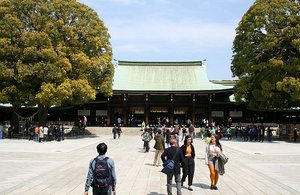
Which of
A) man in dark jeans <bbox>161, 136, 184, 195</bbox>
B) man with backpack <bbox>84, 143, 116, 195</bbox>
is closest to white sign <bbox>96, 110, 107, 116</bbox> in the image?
man in dark jeans <bbox>161, 136, 184, 195</bbox>

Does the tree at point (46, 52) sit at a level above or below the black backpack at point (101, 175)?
above

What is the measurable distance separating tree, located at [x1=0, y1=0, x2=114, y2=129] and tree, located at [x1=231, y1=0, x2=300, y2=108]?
13.7m

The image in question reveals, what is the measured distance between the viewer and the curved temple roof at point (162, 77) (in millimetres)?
43719

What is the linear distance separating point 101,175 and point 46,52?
2496 cm

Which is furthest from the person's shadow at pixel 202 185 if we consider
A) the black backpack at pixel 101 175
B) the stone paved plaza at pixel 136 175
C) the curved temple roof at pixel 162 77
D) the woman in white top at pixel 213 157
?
the curved temple roof at pixel 162 77

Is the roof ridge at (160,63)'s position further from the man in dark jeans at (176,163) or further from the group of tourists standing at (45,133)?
the man in dark jeans at (176,163)

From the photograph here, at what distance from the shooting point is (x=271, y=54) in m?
32.3

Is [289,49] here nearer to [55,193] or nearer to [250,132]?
[250,132]

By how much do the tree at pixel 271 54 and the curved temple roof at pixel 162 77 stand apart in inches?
295

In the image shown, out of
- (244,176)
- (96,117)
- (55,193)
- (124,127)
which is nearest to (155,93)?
(124,127)

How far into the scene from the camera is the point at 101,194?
6.37 m

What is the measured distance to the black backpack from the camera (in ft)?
20.6

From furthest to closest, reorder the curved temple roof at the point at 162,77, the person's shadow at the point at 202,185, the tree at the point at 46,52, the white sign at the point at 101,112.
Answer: the white sign at the point at 101,112 → the curved temple roof at the point at 162,77 → the tree at the point at 46,52 → the person's shadow at the point at 202,185

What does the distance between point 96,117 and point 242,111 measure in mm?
18656
